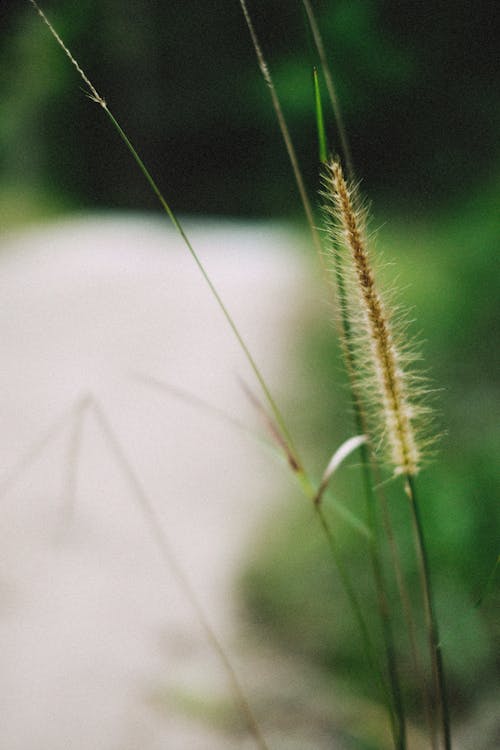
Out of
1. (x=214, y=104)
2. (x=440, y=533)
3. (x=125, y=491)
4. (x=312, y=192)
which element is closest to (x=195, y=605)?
(x=440, y=533)

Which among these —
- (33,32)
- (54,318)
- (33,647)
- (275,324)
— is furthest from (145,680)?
(33,32)

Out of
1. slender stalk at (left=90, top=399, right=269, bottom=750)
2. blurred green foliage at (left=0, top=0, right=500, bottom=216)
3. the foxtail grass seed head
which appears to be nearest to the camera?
the foxtail grass seed head

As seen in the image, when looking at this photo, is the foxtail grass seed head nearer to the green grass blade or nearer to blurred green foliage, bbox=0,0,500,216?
the green grass blade

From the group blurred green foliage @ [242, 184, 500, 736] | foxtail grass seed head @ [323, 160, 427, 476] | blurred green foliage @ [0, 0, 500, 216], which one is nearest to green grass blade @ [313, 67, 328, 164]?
foxtail grass seed head @ [323, 160, 427, 476]

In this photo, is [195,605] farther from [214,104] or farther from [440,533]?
[214,104]

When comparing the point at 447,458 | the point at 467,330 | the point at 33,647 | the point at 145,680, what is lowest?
the point at 145,680

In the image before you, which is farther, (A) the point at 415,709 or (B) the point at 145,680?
(B) the point at 145,680

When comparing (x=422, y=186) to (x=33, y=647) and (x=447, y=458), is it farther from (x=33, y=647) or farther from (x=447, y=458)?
(x=33, y=647)

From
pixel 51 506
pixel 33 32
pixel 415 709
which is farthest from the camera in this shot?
pixel 33 32
